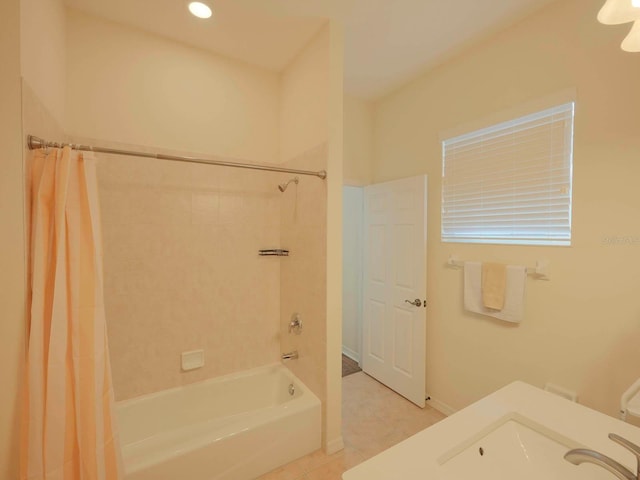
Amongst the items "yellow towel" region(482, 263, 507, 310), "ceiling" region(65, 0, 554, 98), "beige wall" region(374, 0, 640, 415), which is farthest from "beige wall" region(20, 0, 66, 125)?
"yellow towel" region(482, 263, 507, 310)

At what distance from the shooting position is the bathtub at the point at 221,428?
1483mm

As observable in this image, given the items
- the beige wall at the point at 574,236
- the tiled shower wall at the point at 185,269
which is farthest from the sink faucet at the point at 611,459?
the tiled shower wall at the point at 185,269

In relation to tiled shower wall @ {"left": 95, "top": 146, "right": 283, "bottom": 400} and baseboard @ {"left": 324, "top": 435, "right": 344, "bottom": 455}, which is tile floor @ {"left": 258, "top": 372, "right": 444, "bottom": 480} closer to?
baseboard @ {"left": 324, "top": 435, "right": 344, "bottom": 455}

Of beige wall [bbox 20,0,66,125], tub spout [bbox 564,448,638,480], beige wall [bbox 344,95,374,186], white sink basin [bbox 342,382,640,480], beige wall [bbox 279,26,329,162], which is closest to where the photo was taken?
tub spout [bbox 564,448,638,480]

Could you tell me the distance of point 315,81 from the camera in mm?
1956

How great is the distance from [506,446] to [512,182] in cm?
160

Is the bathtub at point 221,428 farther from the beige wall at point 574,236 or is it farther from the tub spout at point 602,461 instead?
the tub spout at point 602,461

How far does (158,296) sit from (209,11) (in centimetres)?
186

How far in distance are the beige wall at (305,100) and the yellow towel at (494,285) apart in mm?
1426

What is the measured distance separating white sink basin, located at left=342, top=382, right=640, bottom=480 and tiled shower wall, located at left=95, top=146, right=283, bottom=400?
1686mm

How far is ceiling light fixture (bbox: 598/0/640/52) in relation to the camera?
84 cm

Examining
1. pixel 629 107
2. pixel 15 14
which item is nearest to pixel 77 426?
pixel 15 14

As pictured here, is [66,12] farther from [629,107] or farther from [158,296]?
[629,107]

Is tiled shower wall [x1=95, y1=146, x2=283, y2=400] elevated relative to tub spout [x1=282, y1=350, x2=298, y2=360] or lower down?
elevated
